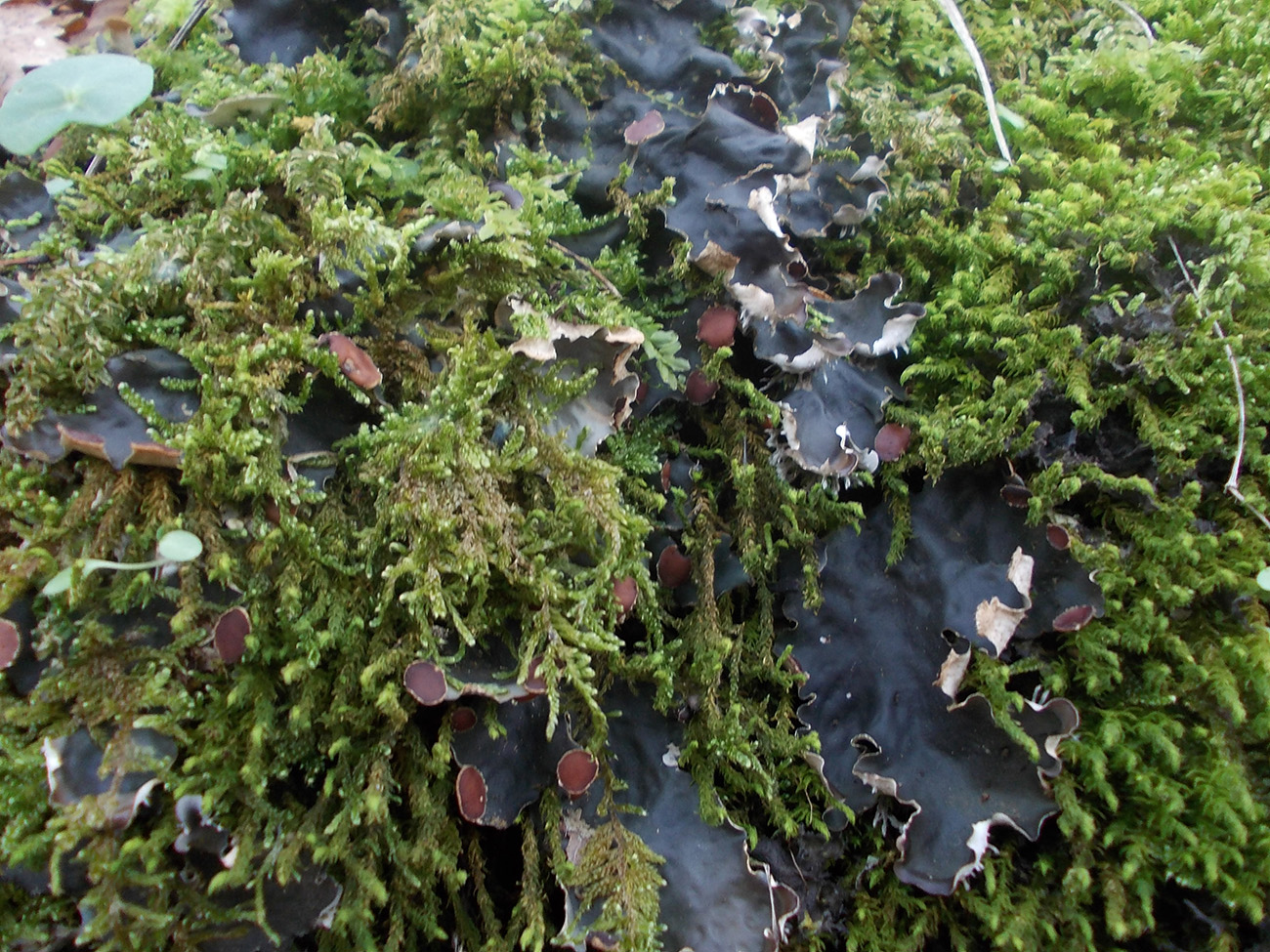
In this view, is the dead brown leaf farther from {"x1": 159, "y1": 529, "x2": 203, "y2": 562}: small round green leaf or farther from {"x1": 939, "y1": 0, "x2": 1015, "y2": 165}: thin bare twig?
{"x1": 939, "y1": 0, "x2": 1015, "y2": 165}: thin bare twig

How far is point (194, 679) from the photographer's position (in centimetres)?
115

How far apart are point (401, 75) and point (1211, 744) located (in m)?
2.08

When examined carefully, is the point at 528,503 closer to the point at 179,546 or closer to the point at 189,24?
the point at 179,546

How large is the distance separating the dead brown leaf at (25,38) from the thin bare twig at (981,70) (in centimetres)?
223

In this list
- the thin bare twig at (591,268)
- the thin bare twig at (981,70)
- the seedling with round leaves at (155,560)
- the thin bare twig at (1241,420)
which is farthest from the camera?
the thin bare twig at (981,70)

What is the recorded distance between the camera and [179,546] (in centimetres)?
112

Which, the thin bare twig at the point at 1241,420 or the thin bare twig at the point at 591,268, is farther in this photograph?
the thin bare twig at the point at 591,268

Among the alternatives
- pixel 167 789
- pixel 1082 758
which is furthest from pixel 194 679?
pixel 1082 758

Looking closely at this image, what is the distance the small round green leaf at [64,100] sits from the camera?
55.4 inches

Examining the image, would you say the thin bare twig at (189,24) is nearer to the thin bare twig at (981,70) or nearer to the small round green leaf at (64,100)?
the small round green leaf at (64,100)

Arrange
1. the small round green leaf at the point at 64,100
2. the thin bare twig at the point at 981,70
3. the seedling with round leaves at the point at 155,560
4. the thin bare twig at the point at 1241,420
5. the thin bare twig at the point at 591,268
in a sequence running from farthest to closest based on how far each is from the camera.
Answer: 1. the thin bare twig at the point at 981,70
2. the thin bare twig at the point at 591,268
3. the small round green leaf at the point at 64,100
4. the thin bare twig at the point at 1241,420
5. the seedling with round leaves at the point at 155,560

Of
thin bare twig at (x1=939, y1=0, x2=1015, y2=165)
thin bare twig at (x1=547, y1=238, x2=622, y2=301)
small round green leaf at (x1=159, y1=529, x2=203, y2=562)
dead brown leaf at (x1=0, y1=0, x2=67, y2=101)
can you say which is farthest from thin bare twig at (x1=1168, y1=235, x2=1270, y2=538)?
dead brown leaf at (x1=0, y1=0, x2=67, y2=101)

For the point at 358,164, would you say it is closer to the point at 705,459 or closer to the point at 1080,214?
the point at 705,459

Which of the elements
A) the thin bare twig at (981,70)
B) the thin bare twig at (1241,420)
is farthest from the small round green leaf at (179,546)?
the thin bare twig at (981,70)
